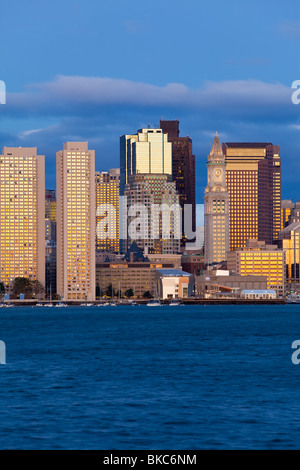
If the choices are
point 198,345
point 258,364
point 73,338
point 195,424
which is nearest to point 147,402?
point 195,424

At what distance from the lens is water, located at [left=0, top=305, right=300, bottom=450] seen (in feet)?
132

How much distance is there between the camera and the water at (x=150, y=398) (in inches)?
1582

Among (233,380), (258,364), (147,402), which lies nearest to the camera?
(147,402)

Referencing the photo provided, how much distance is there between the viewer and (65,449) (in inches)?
1494

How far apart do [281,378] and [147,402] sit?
13191 millimetres

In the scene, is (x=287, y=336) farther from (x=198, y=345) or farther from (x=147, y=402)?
(x=147, y=402)

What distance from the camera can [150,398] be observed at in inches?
2030

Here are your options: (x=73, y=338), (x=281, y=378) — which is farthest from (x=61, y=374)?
(x=73, y=338)

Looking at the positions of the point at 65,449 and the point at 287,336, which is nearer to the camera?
the point at 65,449

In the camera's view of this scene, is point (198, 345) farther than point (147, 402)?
Yes

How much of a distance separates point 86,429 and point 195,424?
4715mm

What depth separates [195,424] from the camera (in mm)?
43344

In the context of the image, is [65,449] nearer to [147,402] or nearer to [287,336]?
[147,402]
